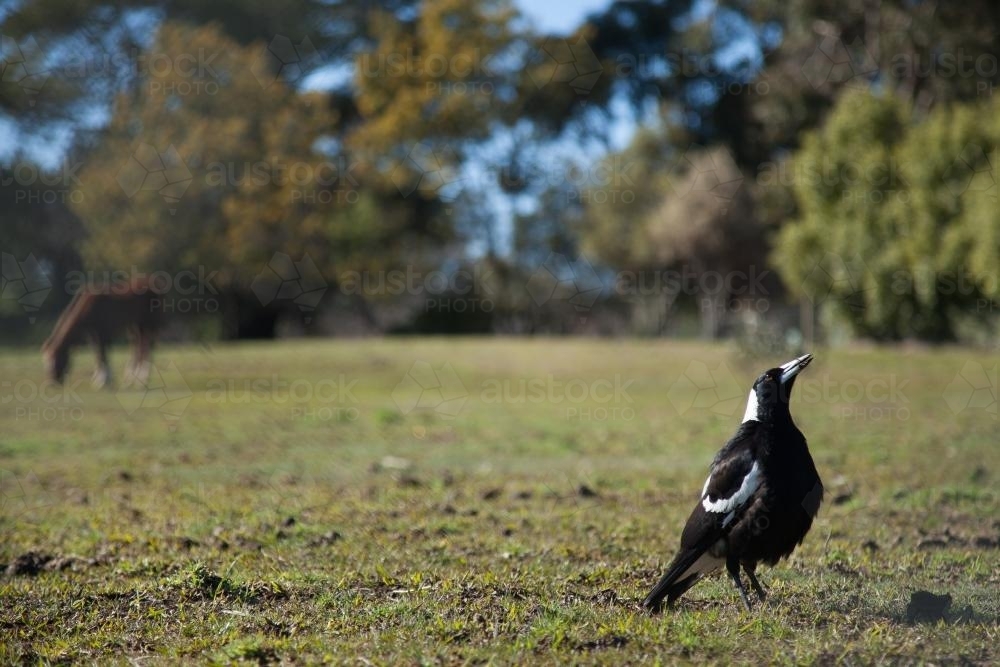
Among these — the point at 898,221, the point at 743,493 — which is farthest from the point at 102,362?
the point at 898,221

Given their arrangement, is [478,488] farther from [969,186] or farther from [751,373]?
[969,186]

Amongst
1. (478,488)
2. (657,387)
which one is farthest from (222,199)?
(478,488)

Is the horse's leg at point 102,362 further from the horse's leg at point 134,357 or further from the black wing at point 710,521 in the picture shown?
the black wing at point 710,521

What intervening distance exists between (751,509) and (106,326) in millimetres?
17703

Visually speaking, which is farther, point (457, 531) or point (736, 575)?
point (457, 531)

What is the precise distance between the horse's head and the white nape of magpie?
55.1 ft

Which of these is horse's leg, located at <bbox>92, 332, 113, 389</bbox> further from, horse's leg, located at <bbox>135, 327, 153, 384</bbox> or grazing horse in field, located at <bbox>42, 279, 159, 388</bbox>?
horse's leg, located at <bbox>135, 327, 153, 384</bbox>

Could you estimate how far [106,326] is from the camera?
812 inches

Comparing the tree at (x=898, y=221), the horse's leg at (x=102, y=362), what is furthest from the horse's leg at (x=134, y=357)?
the tree at (x=898, y=221)

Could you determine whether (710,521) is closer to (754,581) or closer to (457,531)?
(754,581)

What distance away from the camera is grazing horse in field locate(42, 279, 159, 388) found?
19.9 meters

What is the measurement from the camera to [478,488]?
9.83 metres

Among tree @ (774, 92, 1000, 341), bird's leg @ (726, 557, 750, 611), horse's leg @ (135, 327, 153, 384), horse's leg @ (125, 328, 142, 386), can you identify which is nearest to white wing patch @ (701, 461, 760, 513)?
bird's leg @ (726, 557, 750, 611)

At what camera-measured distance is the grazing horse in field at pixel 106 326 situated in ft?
65.3
